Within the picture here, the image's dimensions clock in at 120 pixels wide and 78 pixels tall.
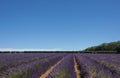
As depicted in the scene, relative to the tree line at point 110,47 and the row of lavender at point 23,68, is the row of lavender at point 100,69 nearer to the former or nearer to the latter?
the row of lavender at point 23,68

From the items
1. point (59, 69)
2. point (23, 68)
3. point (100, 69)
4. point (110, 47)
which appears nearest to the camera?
point (23, 68)

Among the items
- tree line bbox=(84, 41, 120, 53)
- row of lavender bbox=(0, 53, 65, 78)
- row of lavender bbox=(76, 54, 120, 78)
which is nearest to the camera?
row of lavender bbox=(76, 54, 120, 78)

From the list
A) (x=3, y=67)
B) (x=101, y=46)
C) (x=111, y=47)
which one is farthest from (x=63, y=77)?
(x=101, y=46)

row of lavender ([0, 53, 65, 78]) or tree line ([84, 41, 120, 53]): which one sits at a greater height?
tree line ([84, 41, 120, 53])

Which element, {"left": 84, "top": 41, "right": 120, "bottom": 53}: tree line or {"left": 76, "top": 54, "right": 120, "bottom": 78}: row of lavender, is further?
{"left": 84, "top": 41, "right": 120, "bottom": 53}: tree line

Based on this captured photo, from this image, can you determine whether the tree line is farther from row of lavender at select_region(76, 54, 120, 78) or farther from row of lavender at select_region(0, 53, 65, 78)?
row of lavender at select_region(76, 54, 120, 78)

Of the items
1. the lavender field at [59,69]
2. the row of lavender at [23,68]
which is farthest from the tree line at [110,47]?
the lavender field at [59,69]

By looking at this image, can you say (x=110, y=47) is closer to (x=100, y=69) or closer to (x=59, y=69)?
(x=100, y=69)

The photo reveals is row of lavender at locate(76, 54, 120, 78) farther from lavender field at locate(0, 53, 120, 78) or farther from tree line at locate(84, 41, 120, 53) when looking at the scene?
tree line at locate(84, 41, 120, 53)

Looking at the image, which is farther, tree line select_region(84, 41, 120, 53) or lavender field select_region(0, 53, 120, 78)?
tree line select_region(84, 41, 120, 53)

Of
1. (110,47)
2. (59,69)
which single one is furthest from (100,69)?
(110,47)

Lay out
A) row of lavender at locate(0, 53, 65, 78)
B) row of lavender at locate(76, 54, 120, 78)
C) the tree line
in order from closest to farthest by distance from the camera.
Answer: row of lavender at locate(76, 54, 120, 78)
row of lavender at locate(0, 53, 65, 78)
the tree line

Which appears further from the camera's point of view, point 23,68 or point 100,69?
point 100,69

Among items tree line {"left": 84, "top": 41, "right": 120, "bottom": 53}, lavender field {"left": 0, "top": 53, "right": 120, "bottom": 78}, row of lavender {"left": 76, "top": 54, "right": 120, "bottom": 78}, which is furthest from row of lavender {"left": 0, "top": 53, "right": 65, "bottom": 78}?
tree line {"left": 84, "top": 41, "right": 120, "bottom": 53}
